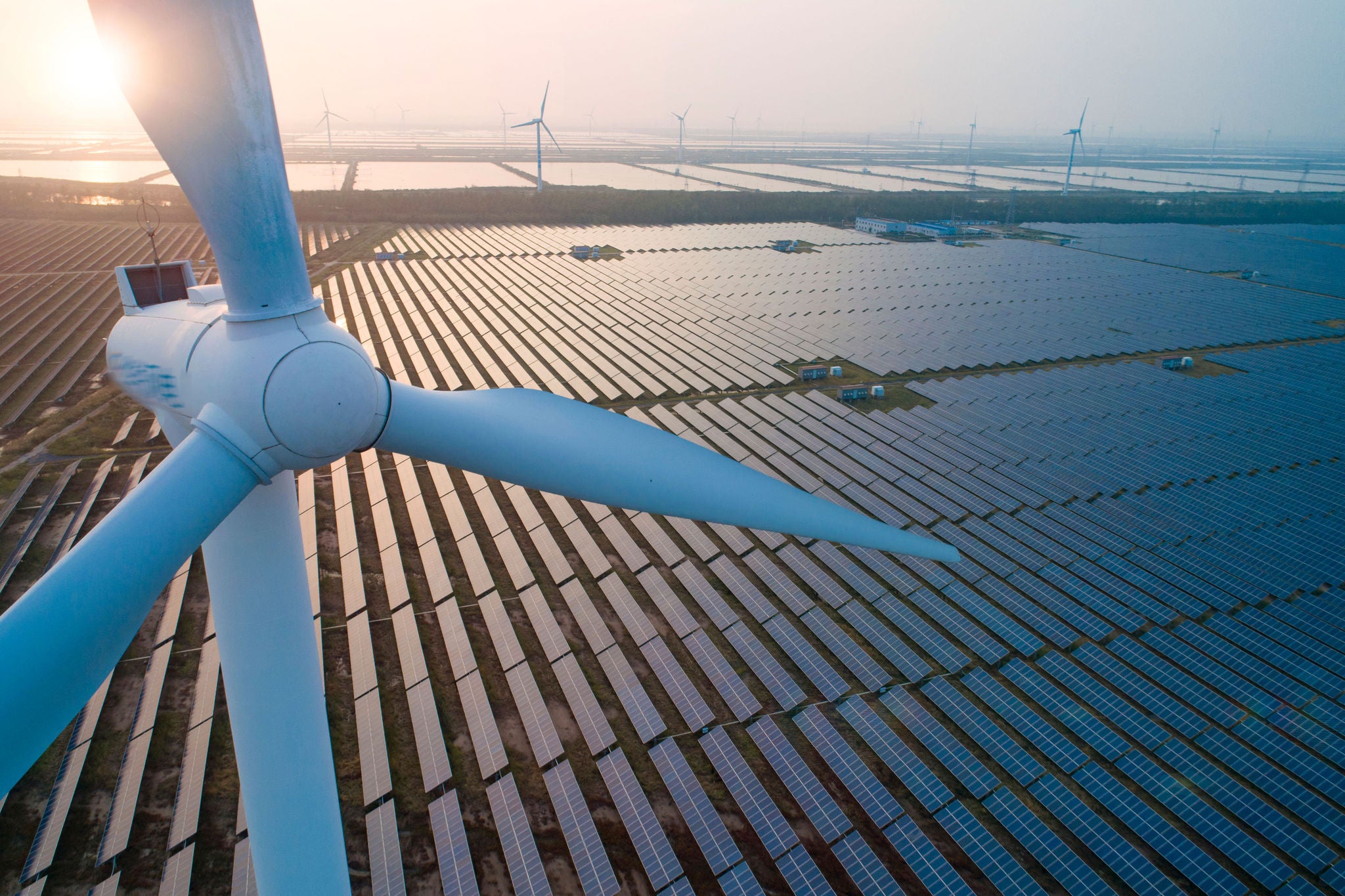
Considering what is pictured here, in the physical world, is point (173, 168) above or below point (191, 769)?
above

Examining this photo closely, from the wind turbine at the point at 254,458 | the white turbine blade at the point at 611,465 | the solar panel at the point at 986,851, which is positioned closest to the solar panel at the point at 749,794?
the solar panel at the point at 986,851

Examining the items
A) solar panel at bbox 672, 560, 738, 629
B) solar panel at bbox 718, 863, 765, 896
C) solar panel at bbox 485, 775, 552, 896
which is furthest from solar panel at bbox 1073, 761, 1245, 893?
solar panel at bbox 485, 775, 552, 896

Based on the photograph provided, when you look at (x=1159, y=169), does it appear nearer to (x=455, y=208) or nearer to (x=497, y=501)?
(x=455, y=208)

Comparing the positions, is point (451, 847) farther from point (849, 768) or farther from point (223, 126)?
point (223, 126)

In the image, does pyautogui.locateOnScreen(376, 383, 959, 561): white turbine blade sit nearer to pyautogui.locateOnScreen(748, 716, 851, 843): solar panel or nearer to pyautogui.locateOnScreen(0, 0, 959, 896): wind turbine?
pyautogui.locateOnScreen(0, 0, 959, 896): wind turbine

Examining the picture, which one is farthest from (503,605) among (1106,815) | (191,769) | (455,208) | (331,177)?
(331,177)

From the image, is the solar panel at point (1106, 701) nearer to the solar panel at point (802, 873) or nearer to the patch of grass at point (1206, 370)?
the solar panel at point (802, 873)

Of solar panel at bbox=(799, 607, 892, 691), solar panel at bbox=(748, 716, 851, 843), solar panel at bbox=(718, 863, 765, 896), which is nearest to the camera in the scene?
solar panel at bbox=(718, 863, 765, 896)
